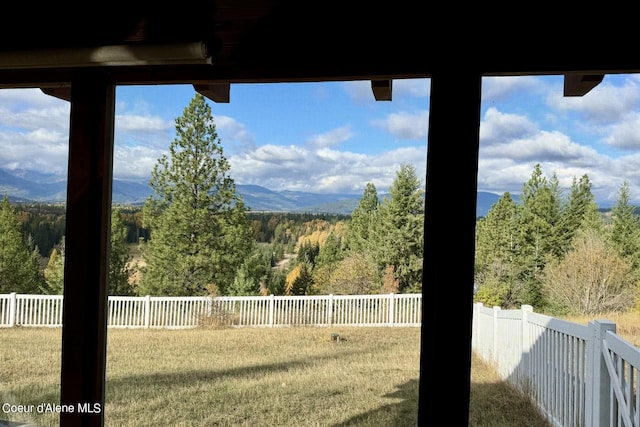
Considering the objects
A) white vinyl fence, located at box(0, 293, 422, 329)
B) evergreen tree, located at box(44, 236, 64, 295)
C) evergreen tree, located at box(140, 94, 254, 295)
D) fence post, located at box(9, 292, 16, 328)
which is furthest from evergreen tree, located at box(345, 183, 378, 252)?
fence post, located at box(9, 292, 16, 328)

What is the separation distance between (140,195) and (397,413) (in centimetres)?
188

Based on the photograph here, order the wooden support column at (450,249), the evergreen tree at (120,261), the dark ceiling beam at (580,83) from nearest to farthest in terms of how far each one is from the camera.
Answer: the wooden support column at (450,249)
the dark ceiling beam at (580,83)
the evergreen tree at (120,261)

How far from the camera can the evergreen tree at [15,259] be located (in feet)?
8.14

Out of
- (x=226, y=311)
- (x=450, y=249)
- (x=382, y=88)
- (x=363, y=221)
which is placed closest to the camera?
(x=450, y=249)

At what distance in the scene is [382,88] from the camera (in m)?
1.76

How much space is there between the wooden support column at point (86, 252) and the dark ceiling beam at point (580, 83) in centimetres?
163

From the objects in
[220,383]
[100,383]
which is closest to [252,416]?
[220,383]

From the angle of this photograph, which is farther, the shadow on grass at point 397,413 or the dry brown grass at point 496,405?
the shadow on grass at point 397,413

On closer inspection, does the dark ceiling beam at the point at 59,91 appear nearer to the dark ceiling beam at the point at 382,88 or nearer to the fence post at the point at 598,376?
the dark ceiling beam at the point at 382,88

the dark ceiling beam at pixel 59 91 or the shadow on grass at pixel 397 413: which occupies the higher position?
the dark ceiling beam at pixel 59 91

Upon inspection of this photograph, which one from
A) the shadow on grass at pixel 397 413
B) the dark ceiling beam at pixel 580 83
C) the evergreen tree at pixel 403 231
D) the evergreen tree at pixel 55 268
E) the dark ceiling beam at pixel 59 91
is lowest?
the shadow on grass at pixel 397 413

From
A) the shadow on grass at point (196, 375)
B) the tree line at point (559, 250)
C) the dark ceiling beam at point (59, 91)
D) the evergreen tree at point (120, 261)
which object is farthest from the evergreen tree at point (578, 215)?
the evergreen tree at point (120, 261)

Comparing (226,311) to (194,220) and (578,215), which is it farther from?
(578,215)

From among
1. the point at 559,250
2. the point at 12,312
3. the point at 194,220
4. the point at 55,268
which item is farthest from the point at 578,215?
the point at 12,312
